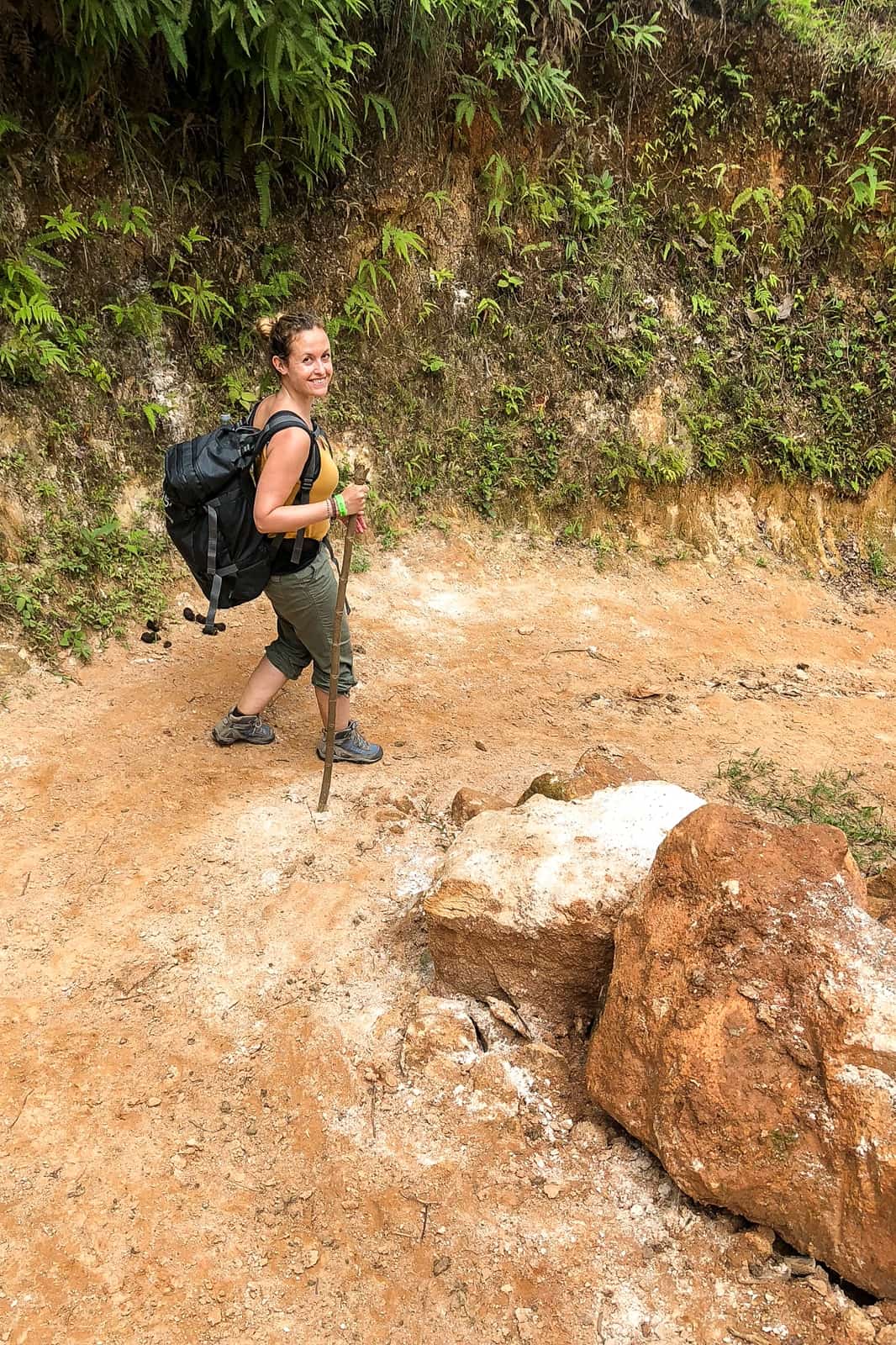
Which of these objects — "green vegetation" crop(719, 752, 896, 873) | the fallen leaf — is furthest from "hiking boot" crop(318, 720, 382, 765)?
the fallen leaf

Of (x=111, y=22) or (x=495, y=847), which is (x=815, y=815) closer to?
(x=495, y=847)

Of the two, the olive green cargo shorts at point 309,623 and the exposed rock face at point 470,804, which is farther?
the olive green cargo shorts at point 309,623

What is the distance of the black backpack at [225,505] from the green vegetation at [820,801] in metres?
3.11

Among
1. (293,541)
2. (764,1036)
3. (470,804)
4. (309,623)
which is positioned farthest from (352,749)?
(764,1036)

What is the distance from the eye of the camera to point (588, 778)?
390 centimetres

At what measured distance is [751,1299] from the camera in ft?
7.79

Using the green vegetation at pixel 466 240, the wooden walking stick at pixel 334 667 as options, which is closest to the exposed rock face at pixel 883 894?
the wooden walking stick at pixel 334 667

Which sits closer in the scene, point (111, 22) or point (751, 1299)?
point (751, 1299)

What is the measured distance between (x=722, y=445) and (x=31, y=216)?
659 centimetres

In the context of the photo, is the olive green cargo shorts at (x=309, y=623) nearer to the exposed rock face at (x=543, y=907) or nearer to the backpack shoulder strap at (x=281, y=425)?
the backpack shoulder strap at (x=281, y=425)

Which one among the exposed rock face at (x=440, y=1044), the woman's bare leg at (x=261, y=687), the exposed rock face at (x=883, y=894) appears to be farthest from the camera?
the woman's bare leg at (x=261, y=687)

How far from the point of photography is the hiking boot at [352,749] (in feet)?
16.4

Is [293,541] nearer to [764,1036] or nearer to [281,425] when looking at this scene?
[281,425]

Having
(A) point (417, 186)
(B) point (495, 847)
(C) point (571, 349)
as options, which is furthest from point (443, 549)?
(B) point (495, 847)
